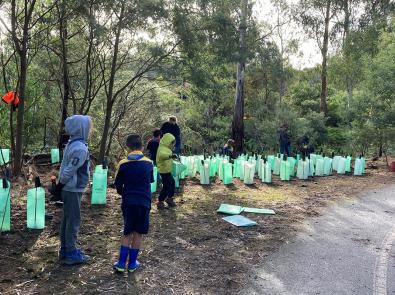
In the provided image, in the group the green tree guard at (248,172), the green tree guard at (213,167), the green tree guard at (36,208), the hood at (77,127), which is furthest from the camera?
the green tree guard at (213,167)

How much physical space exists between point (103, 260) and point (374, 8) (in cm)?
2106

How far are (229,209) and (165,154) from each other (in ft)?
5.60

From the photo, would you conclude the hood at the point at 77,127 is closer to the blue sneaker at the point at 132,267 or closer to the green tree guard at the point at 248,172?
the blue sneaker at the point at 132,267

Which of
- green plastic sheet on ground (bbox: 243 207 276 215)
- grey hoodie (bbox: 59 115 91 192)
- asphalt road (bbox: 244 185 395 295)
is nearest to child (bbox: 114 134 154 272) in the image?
grey hoodie (bbox: 59 115 91 192)

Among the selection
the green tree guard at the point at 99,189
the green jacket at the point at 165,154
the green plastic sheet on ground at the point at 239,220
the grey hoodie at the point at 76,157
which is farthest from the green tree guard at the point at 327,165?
the grey hoodie at the point at 76,157

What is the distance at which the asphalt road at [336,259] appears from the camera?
4500 millimetres

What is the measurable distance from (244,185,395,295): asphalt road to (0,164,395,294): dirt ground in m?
0.24

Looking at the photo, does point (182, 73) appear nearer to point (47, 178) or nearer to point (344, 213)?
point (47, 178)

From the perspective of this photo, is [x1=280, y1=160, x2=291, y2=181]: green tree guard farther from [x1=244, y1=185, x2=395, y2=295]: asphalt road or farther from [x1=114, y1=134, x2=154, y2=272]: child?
[x1=114, y1=134, x2=154, y2=272]: child

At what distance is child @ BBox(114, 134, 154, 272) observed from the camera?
4.57 m

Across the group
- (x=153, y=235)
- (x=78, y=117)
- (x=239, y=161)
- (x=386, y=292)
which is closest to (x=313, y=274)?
(x=386, y=292)

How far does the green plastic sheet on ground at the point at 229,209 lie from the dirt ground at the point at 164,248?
0.19 meters

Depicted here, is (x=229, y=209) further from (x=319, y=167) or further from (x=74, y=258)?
(x=319, y=167)

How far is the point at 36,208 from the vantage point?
19.0 ft
